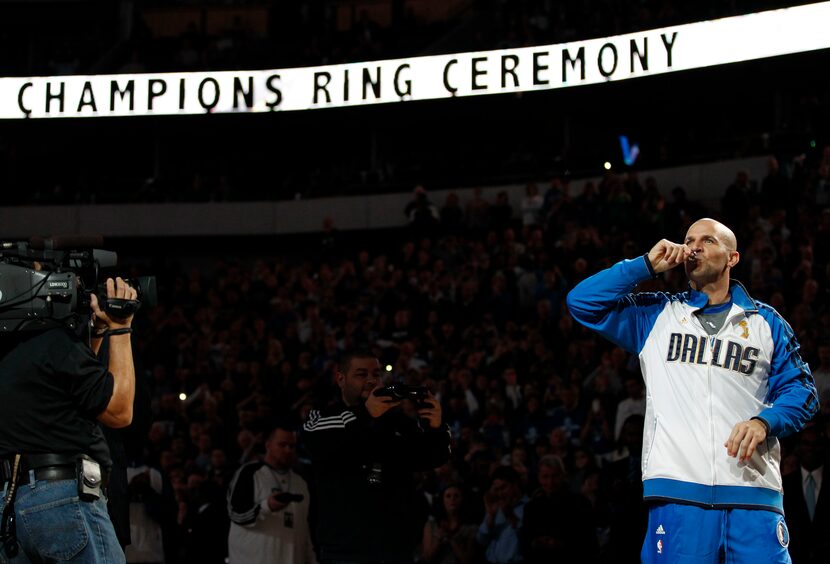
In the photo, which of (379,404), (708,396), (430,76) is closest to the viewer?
(708,396)

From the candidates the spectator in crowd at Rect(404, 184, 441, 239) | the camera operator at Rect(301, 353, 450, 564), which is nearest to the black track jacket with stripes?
the camera operator at Rect(301, 353, 450, 564)

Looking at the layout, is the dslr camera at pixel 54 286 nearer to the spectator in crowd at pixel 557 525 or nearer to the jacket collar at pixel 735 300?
the jacket collar at pixel 735 300

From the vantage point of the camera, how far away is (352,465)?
625 centimetres

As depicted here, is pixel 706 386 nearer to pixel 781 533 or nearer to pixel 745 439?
pixel 745 439

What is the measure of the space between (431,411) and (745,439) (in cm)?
211

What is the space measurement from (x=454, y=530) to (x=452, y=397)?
8.47 feet

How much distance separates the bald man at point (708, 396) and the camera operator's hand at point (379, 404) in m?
1.39

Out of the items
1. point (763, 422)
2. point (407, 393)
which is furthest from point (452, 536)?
point (763, 422)

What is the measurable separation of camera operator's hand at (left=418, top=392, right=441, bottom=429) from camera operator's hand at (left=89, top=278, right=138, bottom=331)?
1930 mm

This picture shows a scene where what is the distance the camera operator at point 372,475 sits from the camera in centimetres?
616

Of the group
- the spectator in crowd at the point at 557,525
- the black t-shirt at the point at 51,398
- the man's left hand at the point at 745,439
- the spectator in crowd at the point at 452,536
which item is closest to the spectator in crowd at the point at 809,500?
the spectator in crowd at the point at 557,525

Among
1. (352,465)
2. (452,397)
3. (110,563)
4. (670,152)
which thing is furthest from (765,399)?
(670,152)

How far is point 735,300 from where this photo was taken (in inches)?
200

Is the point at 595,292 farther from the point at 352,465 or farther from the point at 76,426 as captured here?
the point at 76,426
